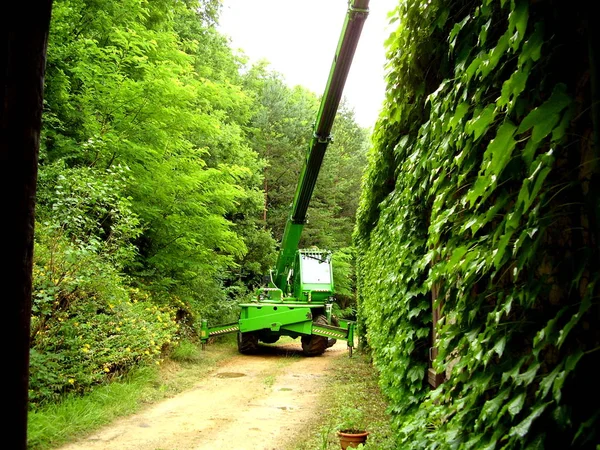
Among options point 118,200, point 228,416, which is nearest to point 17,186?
point 228,416

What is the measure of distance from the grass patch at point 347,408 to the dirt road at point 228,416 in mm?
217

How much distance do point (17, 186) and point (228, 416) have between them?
6993mm

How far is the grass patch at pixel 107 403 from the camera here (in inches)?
227

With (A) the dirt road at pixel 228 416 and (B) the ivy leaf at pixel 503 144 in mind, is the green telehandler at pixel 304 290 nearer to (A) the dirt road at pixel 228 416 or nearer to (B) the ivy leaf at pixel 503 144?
(A) the dirt road at pixel 228 416

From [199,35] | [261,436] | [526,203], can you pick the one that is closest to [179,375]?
[261,436]

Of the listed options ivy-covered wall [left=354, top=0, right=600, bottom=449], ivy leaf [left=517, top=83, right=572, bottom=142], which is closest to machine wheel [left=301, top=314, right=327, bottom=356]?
ivy-covered wall [left=354, top=0, right=600, bottom=449]

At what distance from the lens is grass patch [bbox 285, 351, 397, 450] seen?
5707mm

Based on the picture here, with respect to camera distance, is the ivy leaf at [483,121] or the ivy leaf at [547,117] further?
the ivy leaf at [483,121]

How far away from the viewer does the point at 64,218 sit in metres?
7.68

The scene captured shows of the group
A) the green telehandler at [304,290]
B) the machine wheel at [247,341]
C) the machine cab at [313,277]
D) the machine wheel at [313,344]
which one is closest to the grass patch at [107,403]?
the green telehandler at [304,290]

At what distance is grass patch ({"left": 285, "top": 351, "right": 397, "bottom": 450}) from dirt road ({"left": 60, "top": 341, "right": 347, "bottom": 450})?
217mm

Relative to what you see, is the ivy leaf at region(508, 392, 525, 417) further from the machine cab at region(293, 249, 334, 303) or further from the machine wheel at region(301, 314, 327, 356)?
the machine cab at region(293, 249, 334, 303)

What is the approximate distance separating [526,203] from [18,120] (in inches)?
56.1

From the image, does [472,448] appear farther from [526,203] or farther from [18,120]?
[18,120]
